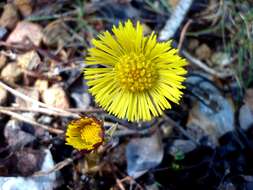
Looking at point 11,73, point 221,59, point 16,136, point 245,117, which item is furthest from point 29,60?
point 245,117

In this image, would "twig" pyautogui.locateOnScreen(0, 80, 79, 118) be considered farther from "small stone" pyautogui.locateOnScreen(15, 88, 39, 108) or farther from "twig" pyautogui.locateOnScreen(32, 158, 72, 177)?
"twig" pyautogui.locateOnScreen(32, 158, 72, 177)

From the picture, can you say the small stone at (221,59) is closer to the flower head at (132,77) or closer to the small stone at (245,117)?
the small stone at (245,117)

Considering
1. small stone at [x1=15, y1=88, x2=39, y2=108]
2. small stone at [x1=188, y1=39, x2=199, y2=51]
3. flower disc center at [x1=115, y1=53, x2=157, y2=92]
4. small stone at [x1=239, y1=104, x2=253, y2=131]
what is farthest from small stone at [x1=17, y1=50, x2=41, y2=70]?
small stone at [x1=239, y1=104, x2=253, y2=131]

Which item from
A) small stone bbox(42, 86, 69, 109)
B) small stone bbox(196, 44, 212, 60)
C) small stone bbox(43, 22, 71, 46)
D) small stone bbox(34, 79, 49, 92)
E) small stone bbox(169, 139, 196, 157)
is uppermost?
small stone bbox(43, 22, 71, 46)

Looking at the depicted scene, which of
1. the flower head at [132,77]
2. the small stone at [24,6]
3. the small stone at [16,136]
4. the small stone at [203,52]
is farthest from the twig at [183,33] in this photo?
the small stone at [16,136]

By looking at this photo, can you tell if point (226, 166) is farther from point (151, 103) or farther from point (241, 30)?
point (241, 30)
